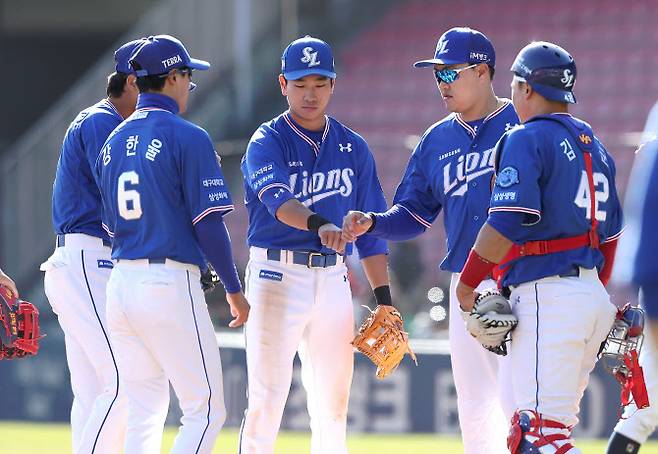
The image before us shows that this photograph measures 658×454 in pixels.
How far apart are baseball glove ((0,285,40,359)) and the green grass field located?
10.3ft

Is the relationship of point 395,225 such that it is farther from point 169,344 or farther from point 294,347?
point 169,344

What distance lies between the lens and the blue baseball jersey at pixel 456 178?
257 inches

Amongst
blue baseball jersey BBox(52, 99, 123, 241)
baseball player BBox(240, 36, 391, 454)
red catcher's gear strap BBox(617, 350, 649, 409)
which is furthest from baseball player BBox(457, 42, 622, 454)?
blue baseball jersey BBox(52, 99, 123, 241)

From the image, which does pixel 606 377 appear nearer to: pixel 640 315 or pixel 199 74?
pixel 640 315

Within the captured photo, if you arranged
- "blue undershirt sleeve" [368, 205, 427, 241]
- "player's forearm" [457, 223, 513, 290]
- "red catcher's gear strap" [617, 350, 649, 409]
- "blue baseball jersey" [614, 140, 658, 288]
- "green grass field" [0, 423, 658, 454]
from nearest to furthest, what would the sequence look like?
"blue baseball jersey" [614, 140, 658, 288] → "player's forearm" [457, 223, 513, 290] → "red catcher's gear strap" [617, 350, 649, 409] → "blue undershirt sleeve" [368, 205, 427, 241] → "green grass field" [0, 423, 658, 454]

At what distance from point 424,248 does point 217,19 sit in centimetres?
594

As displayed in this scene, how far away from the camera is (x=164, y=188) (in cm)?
588

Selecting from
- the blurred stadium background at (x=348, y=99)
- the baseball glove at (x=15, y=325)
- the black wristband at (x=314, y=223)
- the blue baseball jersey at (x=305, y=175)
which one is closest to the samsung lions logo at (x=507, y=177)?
the black wristband at (x=314, y=223)

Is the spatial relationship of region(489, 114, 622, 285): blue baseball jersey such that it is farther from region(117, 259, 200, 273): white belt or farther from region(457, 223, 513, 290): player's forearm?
region(117, 259, 200, 273): white belt

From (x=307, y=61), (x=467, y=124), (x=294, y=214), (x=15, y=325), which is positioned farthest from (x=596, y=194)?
(x=15, y=325)

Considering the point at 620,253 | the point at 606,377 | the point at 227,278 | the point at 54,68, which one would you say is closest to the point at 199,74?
the point at 54,68

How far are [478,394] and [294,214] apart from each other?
1.26m

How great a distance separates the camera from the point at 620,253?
311 inches

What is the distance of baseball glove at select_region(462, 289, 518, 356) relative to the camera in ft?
18.1
